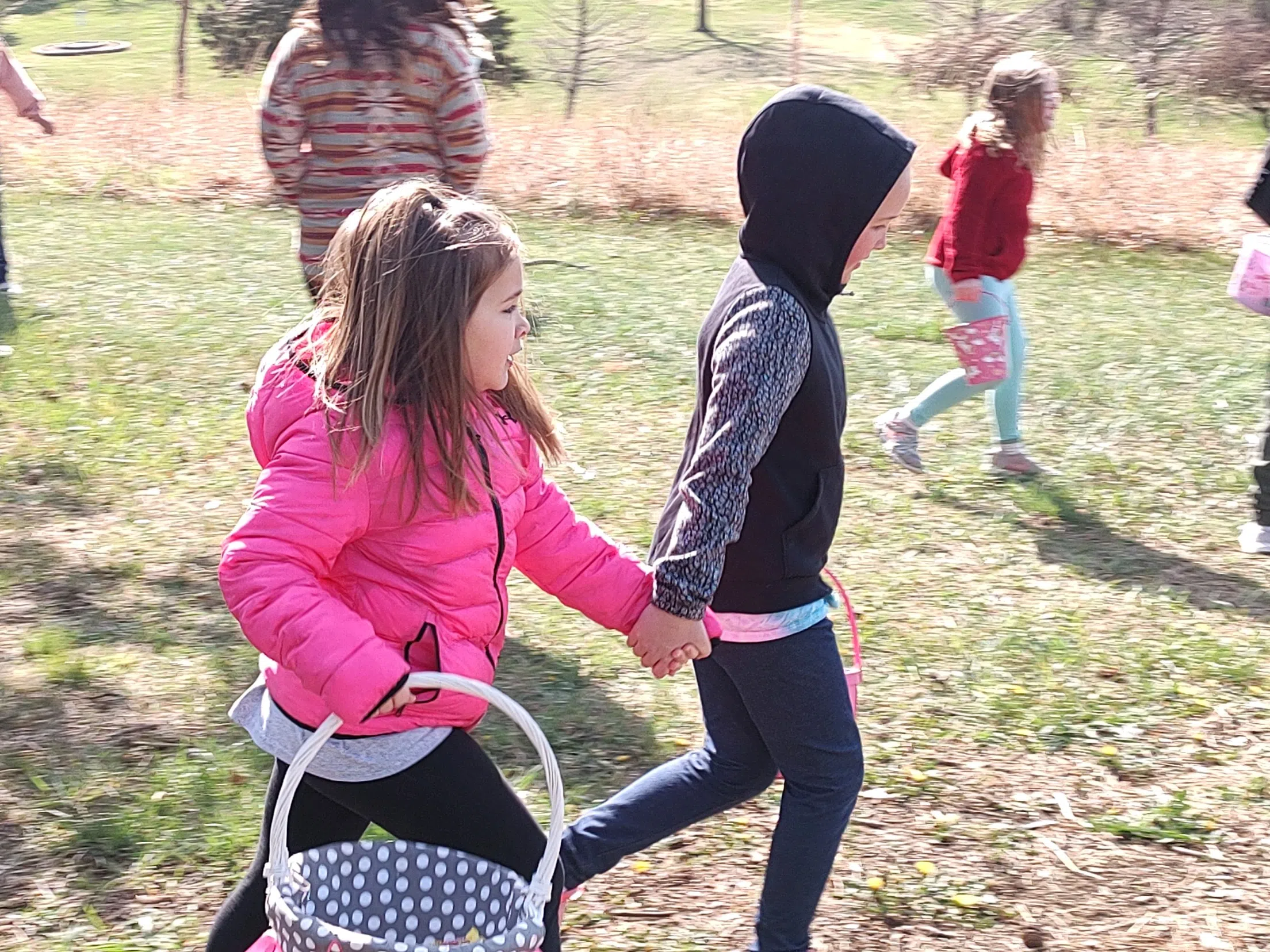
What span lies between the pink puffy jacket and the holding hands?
5 centimetres

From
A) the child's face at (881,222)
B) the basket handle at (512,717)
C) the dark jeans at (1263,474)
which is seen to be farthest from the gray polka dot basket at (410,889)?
the dark jeans at (1263,474)

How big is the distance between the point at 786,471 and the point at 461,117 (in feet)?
6.17

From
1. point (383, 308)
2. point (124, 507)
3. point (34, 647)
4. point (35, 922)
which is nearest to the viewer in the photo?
point (383, 308)

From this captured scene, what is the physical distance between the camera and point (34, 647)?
4125 millimetres

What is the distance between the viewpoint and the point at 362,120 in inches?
155

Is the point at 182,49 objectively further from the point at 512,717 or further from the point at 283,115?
the point at 512,717

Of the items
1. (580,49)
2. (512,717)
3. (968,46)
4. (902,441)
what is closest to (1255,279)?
(902,441)

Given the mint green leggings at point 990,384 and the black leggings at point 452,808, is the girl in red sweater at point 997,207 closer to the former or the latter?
the mint green leggings at point 990,384

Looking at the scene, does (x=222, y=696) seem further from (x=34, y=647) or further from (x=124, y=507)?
(x=124, y=507)

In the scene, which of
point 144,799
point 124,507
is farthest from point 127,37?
point 144,799

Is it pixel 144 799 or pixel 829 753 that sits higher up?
pixel 829 753

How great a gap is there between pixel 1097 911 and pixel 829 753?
3.22 ft

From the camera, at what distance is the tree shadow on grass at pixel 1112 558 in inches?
192

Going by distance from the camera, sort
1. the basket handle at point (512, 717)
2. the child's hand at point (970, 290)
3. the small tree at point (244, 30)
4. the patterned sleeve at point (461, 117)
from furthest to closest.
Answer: the small tree at point (244, 30)
the child's hand at point (970, 290)
the patterned sleeve at point (461, 117)
the basket handle at point (512, 717)
